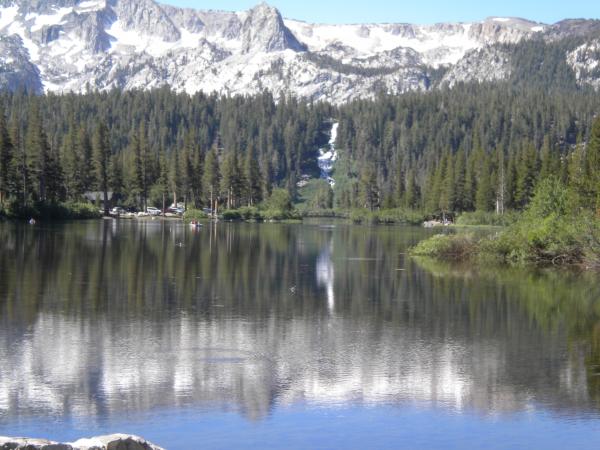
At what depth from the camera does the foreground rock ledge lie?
1045 cm

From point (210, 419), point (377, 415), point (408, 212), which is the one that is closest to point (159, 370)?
point (210, 419)

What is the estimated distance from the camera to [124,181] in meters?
159

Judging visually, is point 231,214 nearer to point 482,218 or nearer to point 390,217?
point 390,217

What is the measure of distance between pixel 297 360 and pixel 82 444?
11935 millimetres

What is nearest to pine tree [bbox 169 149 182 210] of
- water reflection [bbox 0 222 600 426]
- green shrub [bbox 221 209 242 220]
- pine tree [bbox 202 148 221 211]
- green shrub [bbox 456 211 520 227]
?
pine tree [bbox 202 148 221 211]

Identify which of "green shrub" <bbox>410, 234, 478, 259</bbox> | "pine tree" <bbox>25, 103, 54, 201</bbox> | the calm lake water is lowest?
the calm lake water

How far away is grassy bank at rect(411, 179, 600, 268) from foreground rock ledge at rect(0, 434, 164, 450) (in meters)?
45.9

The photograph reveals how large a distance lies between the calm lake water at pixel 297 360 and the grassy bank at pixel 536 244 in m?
11.8

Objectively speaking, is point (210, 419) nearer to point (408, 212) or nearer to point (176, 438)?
point (176, 438)

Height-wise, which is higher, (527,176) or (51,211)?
(527,176)

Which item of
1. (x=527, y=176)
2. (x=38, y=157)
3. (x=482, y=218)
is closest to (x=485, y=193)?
(x=482, y=218)

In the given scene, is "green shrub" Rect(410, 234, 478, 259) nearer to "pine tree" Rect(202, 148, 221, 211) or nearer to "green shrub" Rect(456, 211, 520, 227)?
"green shrub" Rect(456, 211, 520, 227)

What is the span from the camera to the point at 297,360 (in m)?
22.5

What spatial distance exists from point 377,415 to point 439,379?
3745 millimetres
